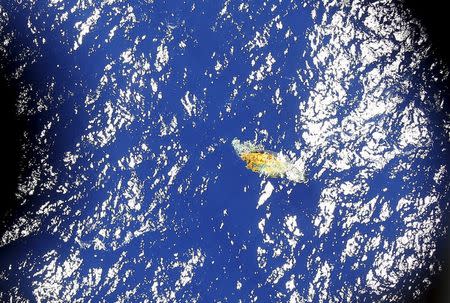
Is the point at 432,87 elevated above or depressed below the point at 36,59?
below

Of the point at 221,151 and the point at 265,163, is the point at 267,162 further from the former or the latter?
the point at 221,151

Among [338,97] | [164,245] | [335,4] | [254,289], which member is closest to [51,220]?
[164,245]

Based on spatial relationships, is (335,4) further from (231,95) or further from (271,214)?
(271,214)

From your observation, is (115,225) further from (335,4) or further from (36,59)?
(335,4)

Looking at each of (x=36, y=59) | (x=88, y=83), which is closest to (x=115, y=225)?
(x=88, y=83)

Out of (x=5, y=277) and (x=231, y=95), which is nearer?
(x=5, y=277)

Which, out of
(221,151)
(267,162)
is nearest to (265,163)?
(267,162)

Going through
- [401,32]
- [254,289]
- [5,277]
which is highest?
[401,32]
